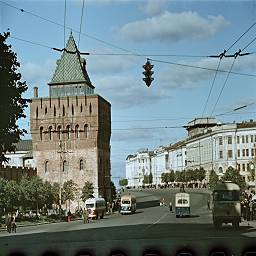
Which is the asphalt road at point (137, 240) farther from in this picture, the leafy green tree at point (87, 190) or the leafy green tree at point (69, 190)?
the leafy green tree at point (87, 190)

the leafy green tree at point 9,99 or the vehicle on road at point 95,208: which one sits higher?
the leafy green tree at point 9,99

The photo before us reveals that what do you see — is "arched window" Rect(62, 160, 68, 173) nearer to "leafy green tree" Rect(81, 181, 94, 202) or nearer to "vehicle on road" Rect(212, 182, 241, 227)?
"leafy green tree" Rect(81, 181, 94, 202)

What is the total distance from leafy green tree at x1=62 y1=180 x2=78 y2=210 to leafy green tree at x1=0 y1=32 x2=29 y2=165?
199 ft

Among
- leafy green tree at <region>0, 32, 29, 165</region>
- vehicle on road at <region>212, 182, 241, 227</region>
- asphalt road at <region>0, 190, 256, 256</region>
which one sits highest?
leafy green tree at <region>0, 32, 29, 165</region>

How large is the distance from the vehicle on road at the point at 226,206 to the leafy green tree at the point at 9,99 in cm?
1498

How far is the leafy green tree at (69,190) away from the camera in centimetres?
8494

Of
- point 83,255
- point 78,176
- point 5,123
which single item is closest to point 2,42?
point 5,123

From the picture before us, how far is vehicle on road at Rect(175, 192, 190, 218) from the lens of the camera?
54.7 m

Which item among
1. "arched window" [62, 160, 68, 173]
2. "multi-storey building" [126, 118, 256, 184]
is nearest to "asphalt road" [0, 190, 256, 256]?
"multi-storey building" [126, 118, 256, 184]

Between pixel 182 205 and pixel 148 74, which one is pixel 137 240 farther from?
pixel 182 205

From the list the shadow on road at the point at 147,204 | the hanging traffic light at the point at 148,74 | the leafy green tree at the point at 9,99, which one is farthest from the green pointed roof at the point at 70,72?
the hanging traffic light at the point at 148,74

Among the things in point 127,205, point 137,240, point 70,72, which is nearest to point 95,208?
point 127,205

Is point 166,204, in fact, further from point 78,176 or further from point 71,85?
point 71,85

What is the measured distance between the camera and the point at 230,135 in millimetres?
70625
